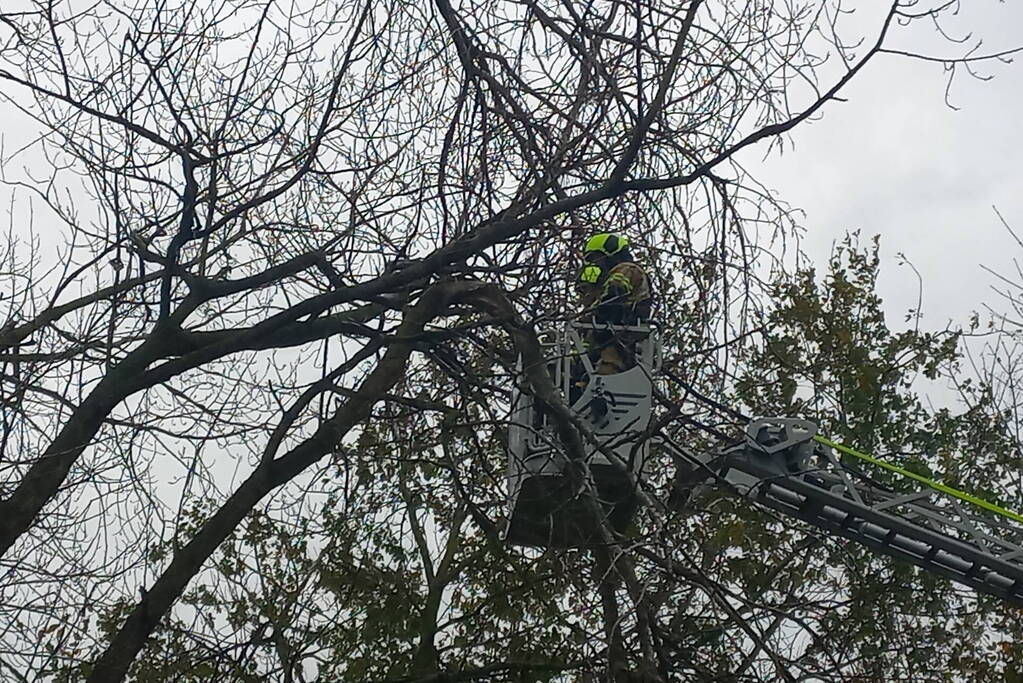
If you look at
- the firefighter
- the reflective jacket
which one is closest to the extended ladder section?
the firefighter

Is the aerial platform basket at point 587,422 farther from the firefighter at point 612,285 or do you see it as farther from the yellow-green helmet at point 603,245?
the yellow-green helmet at point 603,245

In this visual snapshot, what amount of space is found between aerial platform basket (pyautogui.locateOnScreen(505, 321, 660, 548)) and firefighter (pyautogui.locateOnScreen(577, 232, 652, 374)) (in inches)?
2.2

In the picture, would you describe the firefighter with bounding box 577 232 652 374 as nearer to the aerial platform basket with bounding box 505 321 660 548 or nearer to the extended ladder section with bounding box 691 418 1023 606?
the aerial platform basket with bounding box 505 321 660 548

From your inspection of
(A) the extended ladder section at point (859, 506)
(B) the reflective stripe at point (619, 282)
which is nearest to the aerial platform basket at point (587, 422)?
(B) the reflective stripe at point (619, 282)

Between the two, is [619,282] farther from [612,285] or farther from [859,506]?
[859,506]

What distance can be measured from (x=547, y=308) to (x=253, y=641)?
2.23 meters

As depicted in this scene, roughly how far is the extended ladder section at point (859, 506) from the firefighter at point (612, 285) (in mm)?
1178

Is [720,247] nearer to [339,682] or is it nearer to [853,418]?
[339,682]

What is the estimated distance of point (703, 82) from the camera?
593 cm

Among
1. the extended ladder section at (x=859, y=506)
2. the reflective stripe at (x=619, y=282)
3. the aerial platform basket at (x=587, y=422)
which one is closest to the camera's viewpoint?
the reflective stripe at (x=619, y=282)

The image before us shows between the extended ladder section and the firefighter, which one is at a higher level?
the extended ladder section

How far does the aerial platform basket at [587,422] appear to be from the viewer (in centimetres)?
645

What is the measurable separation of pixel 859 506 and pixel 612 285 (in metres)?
2.45

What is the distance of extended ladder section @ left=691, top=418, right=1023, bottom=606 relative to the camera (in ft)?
24.1
